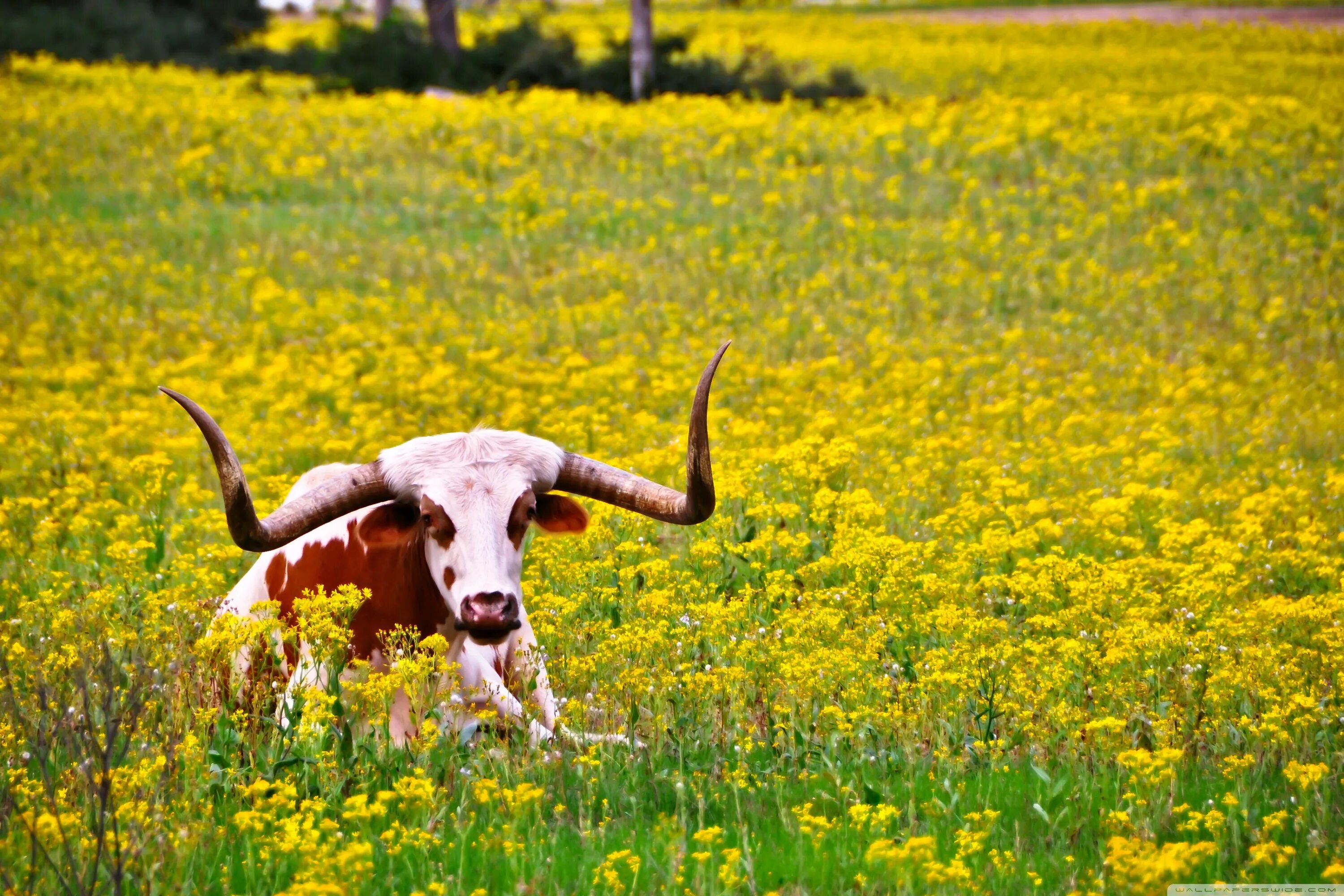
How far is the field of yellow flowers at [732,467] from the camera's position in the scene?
15.5ft

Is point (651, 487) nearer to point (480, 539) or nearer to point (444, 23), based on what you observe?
point (480, 539)

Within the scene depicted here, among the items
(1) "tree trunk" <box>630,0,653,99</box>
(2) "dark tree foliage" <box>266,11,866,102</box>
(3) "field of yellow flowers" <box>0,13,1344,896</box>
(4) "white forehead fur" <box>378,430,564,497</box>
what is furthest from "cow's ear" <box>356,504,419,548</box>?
(1) "tree trunk" <box>630,0,653,99</box>

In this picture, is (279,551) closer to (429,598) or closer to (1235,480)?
(429,598)

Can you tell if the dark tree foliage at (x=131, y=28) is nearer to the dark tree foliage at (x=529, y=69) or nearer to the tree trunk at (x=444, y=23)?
the dark tree foliage at (x=529, y=69)

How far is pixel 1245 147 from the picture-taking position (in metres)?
22.5

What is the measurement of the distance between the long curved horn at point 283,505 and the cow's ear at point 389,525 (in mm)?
59

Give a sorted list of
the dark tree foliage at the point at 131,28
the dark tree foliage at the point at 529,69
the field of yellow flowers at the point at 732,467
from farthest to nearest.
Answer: the dark tree foliage at the point at 131,28 < the dark tree foliage at the point at 529,69 < the field of yellow flowers at the point at 732,467

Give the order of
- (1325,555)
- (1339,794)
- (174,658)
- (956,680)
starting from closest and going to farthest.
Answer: (1339,794) < (956,680) < (174,658) < (1325,555)

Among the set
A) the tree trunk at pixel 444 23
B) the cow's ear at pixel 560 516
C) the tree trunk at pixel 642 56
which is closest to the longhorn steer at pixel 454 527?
the cow's ear at pixel 560 516

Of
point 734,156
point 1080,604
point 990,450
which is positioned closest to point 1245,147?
point 734,156

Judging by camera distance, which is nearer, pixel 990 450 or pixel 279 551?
pixel 279 551

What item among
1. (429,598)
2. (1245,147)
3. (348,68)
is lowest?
(429,598)

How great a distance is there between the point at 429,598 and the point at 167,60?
29963 mm

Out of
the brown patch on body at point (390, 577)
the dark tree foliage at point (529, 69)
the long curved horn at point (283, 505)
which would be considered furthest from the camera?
the dark tree foliage at point (529, 69)
